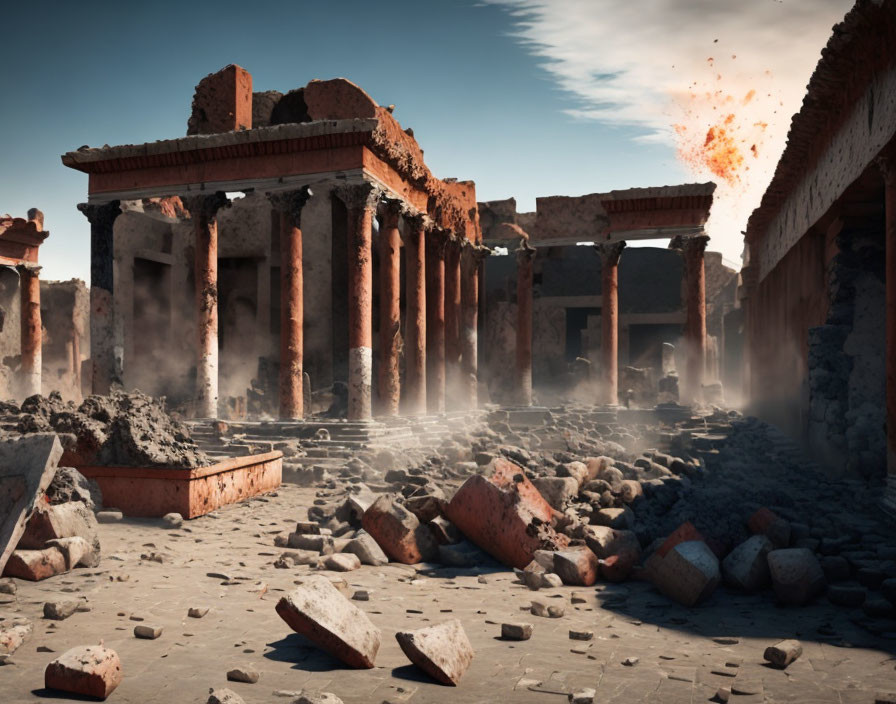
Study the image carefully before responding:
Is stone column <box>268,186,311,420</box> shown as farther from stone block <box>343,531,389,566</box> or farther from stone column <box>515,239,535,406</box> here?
stone column <box>515,239,535,406</box>

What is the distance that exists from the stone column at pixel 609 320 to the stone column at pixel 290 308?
815 cm

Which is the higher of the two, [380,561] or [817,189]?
[817,189]

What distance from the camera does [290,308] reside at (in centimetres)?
1396

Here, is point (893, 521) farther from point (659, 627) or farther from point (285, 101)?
point (285, 101)

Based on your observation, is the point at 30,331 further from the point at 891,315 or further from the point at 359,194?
the point at 891,315

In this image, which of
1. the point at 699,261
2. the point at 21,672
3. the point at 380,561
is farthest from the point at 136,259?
the point at 21,672

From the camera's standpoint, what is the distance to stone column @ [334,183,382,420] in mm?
13281

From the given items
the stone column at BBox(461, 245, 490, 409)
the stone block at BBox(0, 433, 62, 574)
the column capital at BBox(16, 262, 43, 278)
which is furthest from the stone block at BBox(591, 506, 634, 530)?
the column capital at BBox(16, 262, 43, 278)

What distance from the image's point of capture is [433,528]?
22.3ft

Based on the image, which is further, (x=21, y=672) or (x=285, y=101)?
(x=285, y=101)

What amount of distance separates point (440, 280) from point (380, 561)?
A: 11.4 meters

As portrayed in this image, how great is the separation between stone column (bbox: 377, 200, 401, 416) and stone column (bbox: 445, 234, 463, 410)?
145 inches

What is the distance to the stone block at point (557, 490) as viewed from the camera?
7.52m

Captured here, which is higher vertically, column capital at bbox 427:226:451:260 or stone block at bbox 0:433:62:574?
column capital at bbox 427:226:451:260
